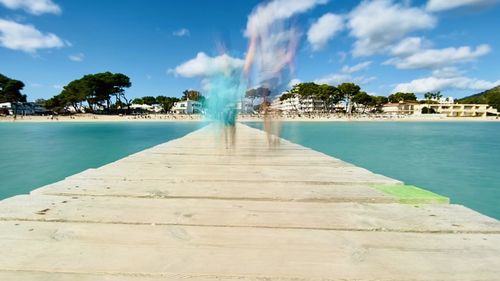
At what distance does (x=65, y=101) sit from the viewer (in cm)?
9550

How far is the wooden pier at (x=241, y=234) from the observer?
1519mm

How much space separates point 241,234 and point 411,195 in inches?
68.5

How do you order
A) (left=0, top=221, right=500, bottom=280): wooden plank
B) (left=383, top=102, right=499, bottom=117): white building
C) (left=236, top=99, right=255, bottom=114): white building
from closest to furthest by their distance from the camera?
(left=0, top=221, right=500, bottom=280): wooden plank, (left=236, top=99, right=255, bottom=114): white building, (left=383, top=102, right=499, bottom=117): white building

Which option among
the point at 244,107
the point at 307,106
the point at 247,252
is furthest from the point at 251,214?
the point at 307,106

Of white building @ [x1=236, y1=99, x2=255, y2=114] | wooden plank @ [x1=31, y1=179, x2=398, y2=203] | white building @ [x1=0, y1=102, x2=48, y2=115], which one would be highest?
white building @ [x1=0, y1=102, x2=48, y2=115]

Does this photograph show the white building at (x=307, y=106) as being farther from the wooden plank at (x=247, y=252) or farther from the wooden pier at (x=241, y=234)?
the wooden plank at (x=247, y=252)

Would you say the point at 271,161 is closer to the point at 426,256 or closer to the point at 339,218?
the point at 339,218

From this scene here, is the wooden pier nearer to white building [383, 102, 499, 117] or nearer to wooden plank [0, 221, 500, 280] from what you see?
wooden plank [0, 221, 500, 280]

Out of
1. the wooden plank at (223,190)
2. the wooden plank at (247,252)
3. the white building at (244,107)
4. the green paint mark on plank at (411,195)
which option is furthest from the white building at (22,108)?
the green paint mark on plank at (411,195)

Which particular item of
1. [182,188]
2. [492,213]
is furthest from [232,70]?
[492,213]

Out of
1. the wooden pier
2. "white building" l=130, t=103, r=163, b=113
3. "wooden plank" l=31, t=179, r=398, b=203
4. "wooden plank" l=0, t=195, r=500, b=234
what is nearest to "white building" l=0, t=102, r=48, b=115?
"white building" l=130, t=103, r=163, b=113

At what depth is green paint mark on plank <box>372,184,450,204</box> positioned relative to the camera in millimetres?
2703

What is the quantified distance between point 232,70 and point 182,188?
3.38 metres

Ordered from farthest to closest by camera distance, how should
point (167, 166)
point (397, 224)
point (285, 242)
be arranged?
point (167, 166), point (397, 224), point (285, 242)
